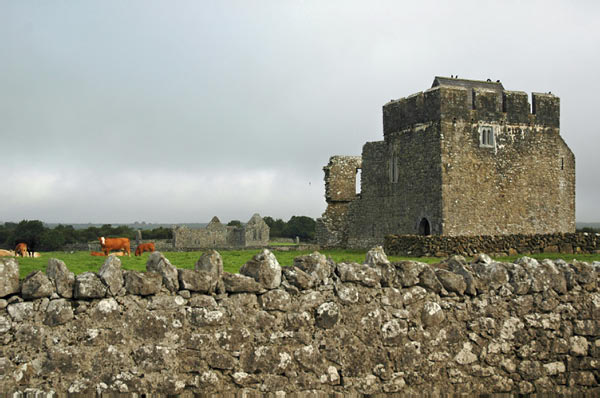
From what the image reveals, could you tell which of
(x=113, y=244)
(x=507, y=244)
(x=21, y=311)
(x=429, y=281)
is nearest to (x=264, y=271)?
(x=429, y=281)

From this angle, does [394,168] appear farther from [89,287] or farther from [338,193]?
[89,287]

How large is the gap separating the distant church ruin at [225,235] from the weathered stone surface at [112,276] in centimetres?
4826

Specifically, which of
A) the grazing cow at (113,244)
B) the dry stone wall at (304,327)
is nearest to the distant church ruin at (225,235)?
the grazing cow at (113,244)

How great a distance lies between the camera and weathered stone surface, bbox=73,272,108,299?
5930mm

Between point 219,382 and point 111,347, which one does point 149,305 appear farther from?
point 219,382

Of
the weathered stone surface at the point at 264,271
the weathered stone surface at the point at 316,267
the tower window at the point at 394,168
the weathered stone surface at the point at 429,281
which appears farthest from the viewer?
the tower window at the point at 394,168

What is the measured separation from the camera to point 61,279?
5.90 m

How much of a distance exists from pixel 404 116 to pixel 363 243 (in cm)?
866

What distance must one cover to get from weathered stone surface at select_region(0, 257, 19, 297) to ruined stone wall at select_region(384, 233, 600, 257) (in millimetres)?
16349

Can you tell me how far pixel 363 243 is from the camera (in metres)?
33.3

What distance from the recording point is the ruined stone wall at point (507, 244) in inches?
739

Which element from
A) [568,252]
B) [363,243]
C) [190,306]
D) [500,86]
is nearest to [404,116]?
[500,86]

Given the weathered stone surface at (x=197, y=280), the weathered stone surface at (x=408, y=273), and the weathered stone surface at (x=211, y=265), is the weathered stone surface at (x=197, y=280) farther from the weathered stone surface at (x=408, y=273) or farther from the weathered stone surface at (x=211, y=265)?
the weathered stone surface at (x=408, y=273)

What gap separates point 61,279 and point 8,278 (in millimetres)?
508
